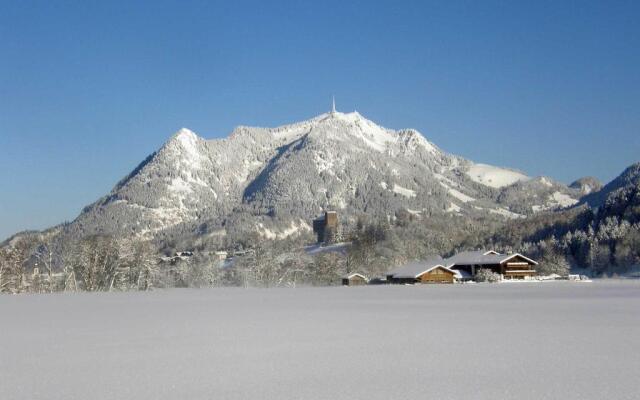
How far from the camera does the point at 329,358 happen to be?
15773 millimetres

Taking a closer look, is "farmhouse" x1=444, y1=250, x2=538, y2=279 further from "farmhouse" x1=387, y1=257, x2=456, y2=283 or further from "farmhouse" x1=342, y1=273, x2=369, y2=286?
"farmhouse" x1=342, y1=273, x2=369, y2=286

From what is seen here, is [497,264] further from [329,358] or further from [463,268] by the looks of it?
[329,358]

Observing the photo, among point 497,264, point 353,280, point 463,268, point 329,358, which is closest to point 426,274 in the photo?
point 463,268

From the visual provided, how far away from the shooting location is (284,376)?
13.5 m

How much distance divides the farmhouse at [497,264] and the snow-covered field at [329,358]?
7517 cm

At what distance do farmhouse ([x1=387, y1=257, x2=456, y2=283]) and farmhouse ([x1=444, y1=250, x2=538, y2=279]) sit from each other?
12.8 ft

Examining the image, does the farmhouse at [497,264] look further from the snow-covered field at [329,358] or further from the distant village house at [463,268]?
the snow-covered field at [329,358]

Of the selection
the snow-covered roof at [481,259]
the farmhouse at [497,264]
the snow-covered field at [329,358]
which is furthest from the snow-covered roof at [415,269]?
the snow-covered field at [329,358]

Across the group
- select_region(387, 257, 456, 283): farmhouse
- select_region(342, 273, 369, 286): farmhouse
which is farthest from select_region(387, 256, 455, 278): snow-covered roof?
select_region(342, 273, 369, 286): farmhouse

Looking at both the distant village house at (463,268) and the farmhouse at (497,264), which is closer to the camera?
the distant village house at (463,268)

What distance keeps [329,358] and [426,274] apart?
266ft

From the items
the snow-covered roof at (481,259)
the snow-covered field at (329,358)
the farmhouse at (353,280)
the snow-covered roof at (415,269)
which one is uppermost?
the snow-covered roof at (481,259)

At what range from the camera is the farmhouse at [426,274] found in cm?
9450

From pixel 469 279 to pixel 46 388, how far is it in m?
93.1
